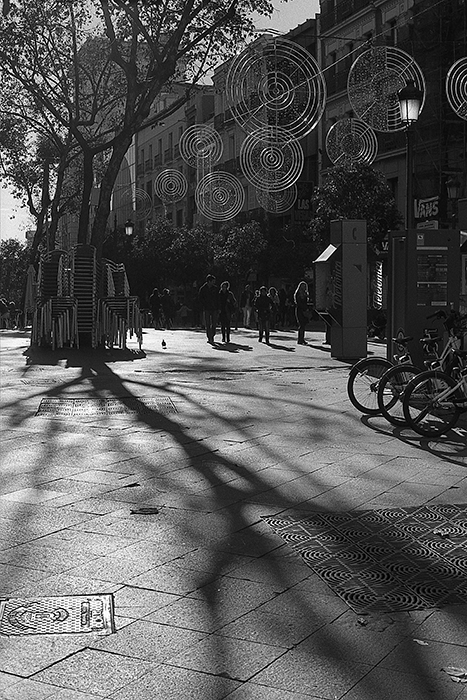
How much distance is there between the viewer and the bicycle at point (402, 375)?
10.6m

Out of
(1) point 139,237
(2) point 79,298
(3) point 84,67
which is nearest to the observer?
(2) point 79,298

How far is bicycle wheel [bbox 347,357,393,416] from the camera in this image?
38.1ft

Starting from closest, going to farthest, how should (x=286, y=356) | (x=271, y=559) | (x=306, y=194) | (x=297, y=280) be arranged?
(x=271, y=559)
(x=286, y=356)
(x=306, y=194)
(x=297, y=280)

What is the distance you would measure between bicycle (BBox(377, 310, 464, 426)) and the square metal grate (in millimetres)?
3758

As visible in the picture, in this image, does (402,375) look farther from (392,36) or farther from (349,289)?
(392,36)

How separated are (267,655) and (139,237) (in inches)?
2444

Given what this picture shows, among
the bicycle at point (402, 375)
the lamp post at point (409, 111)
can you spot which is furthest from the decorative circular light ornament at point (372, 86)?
the bicycle at point (402, 375)

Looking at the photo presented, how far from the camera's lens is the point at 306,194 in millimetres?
49562

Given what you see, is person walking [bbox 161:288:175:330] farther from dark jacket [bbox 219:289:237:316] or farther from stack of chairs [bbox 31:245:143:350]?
stack of chairs [bbox 31:245:143:350]

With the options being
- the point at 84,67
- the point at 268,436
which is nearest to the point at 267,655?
the point at 268,436

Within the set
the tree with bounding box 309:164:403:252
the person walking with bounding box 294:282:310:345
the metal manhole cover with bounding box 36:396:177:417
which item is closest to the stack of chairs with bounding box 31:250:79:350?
the person walking with bounding box 294:282:310:345

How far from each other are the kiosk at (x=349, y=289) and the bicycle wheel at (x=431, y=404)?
11.2m

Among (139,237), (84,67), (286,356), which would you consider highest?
(84,67)

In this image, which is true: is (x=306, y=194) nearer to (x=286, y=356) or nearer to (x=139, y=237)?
(x=139, y=237)
